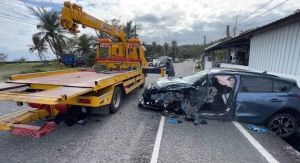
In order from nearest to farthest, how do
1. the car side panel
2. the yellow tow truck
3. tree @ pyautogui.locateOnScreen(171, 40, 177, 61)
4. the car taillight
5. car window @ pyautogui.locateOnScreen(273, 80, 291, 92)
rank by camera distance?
1. the yellow tow truck
2. the car taillight
3. the car side panel
4. car window @ pyautogui.locateOnScreen(273, 80, 291, 92)
5. tree @ pyautogui.locateOnScreen(171, 40, 177, 61)

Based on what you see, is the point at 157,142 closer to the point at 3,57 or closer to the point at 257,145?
the point at 257,145

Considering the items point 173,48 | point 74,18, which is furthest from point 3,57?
point 173,48

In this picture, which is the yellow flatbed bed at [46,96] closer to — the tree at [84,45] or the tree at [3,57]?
the tree at [84,45]

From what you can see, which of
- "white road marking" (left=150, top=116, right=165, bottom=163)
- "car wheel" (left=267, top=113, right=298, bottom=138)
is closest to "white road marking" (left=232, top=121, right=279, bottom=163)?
"car wheel" (left=267, top=113, right=298, bottom=138)

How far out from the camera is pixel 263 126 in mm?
5375

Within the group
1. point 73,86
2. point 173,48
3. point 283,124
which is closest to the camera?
point 73,86

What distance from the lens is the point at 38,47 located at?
30.8 m

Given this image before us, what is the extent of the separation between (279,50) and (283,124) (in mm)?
4152

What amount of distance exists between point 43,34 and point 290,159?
110ft

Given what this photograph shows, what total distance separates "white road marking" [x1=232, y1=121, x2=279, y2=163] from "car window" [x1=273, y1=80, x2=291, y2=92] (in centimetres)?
133

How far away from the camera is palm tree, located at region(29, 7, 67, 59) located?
29906mm

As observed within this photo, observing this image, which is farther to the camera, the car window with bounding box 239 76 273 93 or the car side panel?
the car window with bounding box 239 76 273 93

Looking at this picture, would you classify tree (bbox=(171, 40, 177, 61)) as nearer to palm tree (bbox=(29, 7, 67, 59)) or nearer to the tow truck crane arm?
palm tree (bbox=(29, 7, 67, 59))

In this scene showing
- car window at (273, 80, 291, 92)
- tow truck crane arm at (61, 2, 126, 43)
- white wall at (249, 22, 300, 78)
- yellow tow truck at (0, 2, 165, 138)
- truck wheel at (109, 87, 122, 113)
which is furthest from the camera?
white wall at (249, 22, 300, 78)
